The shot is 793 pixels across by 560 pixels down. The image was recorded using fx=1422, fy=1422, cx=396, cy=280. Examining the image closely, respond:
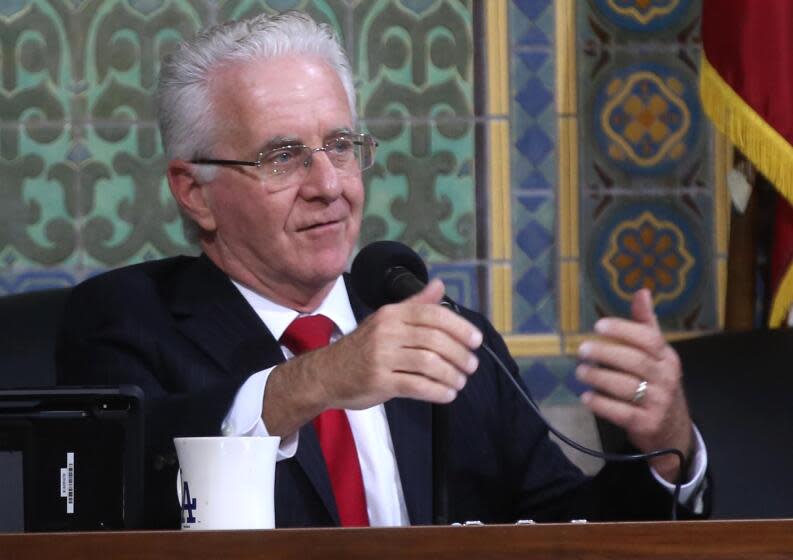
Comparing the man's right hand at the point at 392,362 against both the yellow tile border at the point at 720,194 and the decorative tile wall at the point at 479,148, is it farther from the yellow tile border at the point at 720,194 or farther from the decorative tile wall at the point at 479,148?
the yellow tile border at the point at 720,194

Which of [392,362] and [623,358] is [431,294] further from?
[623,358]

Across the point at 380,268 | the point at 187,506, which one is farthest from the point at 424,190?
the point at 187,506

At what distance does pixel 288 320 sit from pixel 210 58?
0.43 m

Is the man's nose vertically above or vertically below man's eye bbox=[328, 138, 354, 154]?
below

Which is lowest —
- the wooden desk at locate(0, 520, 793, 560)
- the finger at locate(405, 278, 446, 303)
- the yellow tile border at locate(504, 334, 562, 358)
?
the yellow tile border at locate(504, 334, 562, 358)

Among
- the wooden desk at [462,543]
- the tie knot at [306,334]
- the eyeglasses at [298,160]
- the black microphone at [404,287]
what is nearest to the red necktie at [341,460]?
the tie knot at [306,334]

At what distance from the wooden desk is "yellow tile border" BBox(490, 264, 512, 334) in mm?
1840

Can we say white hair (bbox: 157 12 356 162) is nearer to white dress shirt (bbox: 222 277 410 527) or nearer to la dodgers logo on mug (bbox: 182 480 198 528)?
white dress shirt (bbox: 222 277 410 527)

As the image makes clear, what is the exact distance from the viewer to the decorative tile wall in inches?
117

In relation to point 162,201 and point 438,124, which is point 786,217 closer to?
point 438,124

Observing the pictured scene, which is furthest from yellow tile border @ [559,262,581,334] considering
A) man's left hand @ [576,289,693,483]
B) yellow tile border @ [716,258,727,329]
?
man's left hand @ [576,289,693,483]

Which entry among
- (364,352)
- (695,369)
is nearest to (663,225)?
(695,369)

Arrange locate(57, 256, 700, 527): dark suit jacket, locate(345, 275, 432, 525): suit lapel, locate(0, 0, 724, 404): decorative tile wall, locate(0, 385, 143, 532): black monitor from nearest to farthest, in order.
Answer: locate(0, 385, 143, 532): black monitor < locate(57, 256, 700, 527): dark suit jacket < locate(345, 275, 432, 525): suit lapel < locate(0, 0, 724, 404): decorative tile wall

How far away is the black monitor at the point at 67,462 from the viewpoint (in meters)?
1.58
